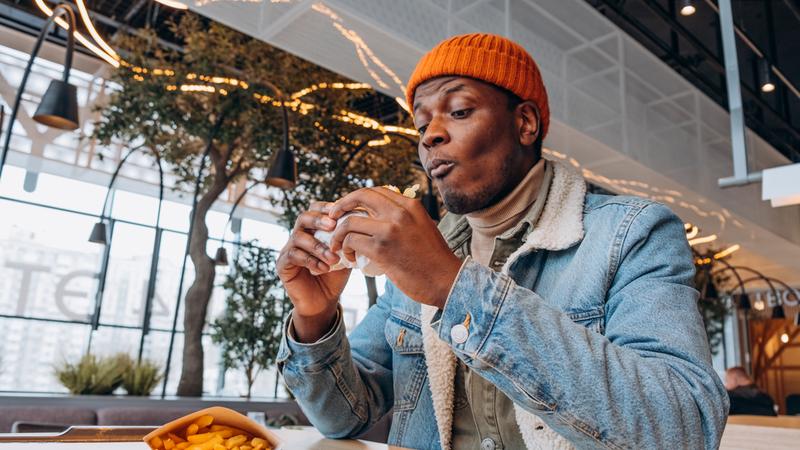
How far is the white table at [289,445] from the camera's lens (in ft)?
2.49

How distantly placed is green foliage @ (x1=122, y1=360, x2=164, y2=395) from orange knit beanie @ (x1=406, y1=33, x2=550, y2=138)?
16.1 feet

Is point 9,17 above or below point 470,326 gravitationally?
above

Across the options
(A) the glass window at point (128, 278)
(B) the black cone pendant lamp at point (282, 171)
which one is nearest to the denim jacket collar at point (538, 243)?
(B) the black cone pendant lamp at point (282, 171)

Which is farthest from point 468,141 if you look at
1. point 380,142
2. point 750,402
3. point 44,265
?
point 44,265

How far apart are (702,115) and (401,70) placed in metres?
4.43

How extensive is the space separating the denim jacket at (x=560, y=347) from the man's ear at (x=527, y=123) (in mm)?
91

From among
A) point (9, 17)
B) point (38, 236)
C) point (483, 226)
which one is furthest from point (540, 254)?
point (38, 236)

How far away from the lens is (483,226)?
126 cm

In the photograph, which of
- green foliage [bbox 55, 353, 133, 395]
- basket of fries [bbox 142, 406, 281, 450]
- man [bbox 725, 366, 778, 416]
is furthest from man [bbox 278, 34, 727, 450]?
man [bbox 725, 366, 778, 416]

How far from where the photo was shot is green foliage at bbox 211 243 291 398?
6.42m

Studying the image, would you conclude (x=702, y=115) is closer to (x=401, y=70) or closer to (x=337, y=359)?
(x=401, y=70)

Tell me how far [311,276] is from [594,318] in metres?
0.47

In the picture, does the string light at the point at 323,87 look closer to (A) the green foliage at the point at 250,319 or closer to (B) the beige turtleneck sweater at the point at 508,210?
(A) the green foliage at the point at 250,319

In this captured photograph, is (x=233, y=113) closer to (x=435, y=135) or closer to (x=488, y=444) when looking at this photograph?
(x=435, y=135)
